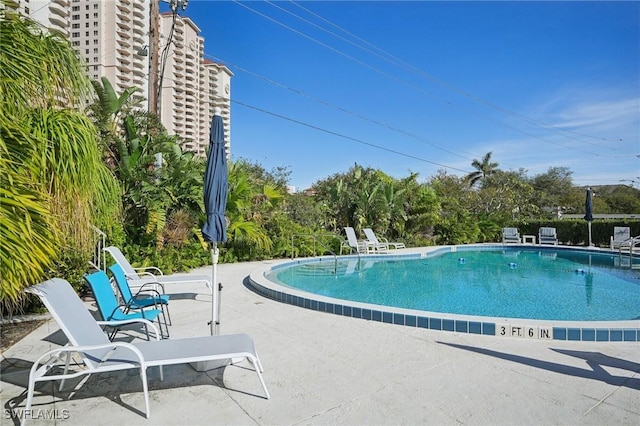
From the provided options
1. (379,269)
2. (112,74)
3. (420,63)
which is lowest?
(379,269)

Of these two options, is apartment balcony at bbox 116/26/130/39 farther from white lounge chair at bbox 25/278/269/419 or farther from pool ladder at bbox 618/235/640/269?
white lounge chair at bbox 25/278/269/419

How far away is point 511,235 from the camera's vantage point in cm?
2119

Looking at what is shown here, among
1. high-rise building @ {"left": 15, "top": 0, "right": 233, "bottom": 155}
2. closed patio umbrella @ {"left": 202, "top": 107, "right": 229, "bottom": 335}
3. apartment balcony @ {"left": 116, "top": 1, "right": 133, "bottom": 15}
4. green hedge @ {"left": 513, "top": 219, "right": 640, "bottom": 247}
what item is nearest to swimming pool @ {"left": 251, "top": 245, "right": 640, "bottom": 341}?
closed patio umbrella @ {"left": 202, "top": 107, "right": 229, "bottom": 335}

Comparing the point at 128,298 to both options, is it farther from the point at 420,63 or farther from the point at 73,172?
the point at 420,63

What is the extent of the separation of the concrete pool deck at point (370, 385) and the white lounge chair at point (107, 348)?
0.25 meters

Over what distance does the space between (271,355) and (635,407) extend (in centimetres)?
331

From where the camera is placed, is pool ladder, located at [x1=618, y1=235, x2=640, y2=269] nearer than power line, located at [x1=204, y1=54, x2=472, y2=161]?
Yes

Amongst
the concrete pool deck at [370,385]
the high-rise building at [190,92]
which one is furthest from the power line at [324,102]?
the high-rise building at [190,92]

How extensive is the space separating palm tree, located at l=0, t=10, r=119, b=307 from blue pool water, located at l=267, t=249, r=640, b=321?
18.9 feet

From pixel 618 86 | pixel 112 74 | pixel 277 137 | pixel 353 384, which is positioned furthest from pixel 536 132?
pixel 112 74

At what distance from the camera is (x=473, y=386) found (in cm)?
353

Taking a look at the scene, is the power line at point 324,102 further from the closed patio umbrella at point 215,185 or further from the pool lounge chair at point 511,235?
the closed patio umbrella at point 215,185

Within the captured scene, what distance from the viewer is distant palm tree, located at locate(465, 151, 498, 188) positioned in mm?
44656

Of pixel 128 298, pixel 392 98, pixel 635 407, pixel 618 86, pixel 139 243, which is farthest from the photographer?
pixel 392 98
